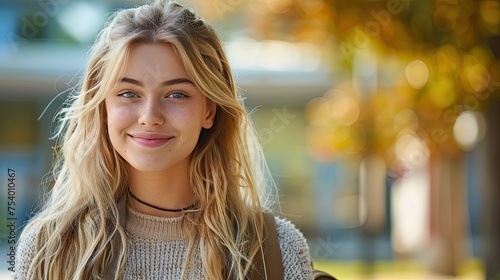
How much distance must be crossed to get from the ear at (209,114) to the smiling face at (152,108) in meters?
0.09

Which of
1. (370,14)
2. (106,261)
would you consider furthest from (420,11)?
(106,261)

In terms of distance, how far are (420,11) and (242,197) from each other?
2443 millimetres

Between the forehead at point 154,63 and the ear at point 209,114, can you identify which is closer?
the forehead at point 154,63

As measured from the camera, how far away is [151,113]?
5.78 ft

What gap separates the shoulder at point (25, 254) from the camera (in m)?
1.81

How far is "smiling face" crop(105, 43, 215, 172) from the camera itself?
1.78m

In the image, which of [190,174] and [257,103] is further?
[257,103]

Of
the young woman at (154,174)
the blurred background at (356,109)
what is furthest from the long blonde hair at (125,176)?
the blurred background at (356,109)

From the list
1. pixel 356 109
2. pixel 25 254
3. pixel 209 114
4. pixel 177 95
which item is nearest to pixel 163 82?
pixel 177 95

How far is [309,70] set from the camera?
186 inches

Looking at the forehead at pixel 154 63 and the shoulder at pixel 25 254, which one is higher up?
the forehead at pixel 154 63

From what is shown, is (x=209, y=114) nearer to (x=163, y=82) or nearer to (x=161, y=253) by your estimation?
(x=163, y=82)

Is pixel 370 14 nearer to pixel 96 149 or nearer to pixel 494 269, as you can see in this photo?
pixel 494 269

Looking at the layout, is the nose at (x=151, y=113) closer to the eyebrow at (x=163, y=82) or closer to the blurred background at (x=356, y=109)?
the eyebrow at (x=163, y=82)
